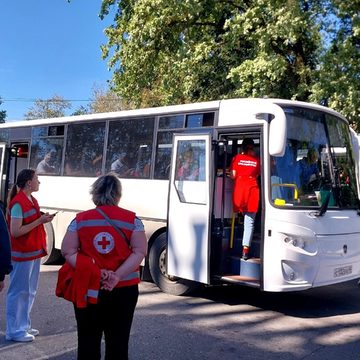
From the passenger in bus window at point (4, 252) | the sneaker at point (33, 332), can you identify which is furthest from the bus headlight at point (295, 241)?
the passenger in bus window at point (4, 252)

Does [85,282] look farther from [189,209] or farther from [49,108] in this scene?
[49,108]

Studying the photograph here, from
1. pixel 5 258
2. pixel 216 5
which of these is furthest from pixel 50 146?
pixel 216 5

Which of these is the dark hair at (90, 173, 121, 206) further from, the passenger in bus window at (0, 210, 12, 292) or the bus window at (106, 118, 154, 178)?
the bus window at (106, 118, 154, 178)

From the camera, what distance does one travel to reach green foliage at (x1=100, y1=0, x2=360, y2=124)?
501 inches

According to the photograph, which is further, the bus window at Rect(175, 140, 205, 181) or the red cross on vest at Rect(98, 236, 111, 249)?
the bus window at Rect(175, 140, 205, 181)

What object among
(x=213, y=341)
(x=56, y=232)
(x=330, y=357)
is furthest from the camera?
(x=56, y=232)

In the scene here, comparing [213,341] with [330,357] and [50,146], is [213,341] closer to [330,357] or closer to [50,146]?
[330,357]

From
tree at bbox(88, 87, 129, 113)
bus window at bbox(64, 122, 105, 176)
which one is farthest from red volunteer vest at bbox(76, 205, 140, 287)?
tree at bbox(88, 87, 129, 113)

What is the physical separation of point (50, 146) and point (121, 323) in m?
7.32

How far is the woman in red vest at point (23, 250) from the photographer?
518 cm

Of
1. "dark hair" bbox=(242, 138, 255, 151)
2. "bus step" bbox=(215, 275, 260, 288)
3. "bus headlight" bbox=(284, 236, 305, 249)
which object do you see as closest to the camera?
"bus headlight" bbox=(284, 236, 305, 249)

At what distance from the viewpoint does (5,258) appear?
141 inches

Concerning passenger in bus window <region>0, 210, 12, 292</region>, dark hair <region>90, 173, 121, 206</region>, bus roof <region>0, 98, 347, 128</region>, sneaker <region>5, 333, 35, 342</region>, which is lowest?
sneaker <region>5, 333, 35, 342</region>

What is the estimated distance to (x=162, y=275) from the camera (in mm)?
7902
